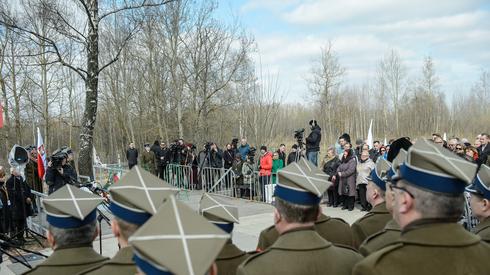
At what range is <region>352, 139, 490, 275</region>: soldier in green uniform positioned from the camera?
1.96 metres

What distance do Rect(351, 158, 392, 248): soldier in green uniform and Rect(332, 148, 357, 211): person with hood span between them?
741cm

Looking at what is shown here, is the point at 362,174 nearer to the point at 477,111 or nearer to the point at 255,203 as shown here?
the point at 255,203

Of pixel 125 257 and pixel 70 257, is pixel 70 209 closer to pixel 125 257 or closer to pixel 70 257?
pixel 70 257

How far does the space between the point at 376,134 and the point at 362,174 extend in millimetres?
33420

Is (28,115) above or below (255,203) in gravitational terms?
above

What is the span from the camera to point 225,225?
3.19 meters

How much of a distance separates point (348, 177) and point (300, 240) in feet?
30.1

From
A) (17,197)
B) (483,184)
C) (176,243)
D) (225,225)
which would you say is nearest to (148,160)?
(17,197)

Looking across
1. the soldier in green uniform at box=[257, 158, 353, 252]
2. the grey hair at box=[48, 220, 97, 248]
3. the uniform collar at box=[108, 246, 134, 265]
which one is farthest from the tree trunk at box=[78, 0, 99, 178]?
the uniform collar at box=[108, 246, 134, 265]

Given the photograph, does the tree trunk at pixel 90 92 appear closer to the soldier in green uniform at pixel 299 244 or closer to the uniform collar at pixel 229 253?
the uniform collar at pixel 229 253

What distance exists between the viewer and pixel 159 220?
1.43 metres

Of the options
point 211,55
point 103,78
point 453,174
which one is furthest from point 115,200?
point 103,78

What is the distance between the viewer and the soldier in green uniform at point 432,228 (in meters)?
1.96

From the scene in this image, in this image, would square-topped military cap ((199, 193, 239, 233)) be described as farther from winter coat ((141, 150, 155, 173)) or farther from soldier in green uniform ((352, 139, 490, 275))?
winter coat ((141, 150, 155, 173))
